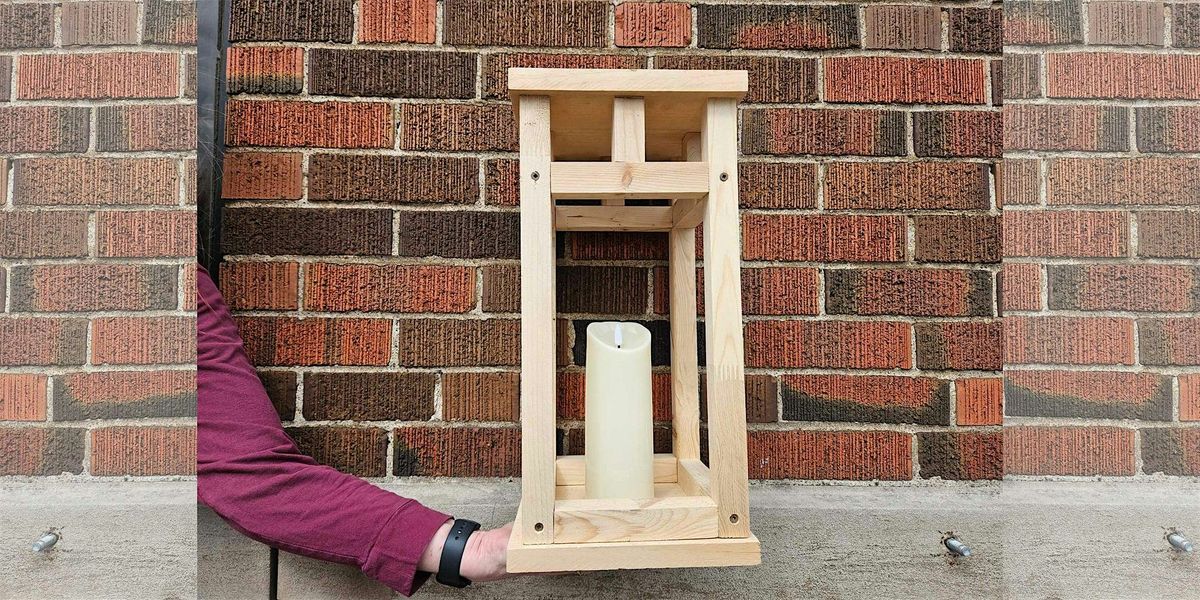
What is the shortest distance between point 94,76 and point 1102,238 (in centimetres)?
163

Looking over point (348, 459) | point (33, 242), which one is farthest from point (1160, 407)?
point (33, 242)

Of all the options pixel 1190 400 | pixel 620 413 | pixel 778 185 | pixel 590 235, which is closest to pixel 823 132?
pixel 778 185

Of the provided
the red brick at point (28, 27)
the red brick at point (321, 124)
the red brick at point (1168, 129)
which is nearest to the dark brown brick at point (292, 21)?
the red brick at point (321, 124)

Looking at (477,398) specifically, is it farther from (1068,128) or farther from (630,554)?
(1068,128)

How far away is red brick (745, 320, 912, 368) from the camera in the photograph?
3.66ft

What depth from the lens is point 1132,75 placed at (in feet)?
3.60

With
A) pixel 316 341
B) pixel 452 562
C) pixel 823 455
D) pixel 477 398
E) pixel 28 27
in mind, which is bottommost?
pixel 452 562

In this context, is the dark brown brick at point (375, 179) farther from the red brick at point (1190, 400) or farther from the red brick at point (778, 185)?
the red brick at point (1190, 400)

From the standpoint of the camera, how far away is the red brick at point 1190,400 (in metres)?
1.07

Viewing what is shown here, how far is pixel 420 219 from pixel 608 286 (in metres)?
0.35

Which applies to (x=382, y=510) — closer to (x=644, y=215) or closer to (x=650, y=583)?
(x=650, y=583)

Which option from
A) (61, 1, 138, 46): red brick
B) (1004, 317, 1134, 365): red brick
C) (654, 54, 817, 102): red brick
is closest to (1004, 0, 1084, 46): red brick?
(654, 54, 817, 102): red brick

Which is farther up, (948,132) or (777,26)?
(777,26)

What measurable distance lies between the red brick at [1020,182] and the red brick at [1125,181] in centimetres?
2
